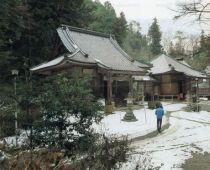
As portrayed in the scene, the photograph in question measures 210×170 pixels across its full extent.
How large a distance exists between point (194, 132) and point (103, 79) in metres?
12.2

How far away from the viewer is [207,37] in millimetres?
8578

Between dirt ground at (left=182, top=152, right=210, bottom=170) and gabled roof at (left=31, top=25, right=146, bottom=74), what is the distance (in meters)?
13.7

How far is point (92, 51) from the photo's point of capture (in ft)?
93.7

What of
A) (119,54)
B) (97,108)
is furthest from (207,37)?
(119,54)

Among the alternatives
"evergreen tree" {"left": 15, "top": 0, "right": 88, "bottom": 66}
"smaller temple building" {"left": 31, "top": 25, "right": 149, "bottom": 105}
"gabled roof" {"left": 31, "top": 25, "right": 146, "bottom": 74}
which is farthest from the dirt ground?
"evergreen tree" {"left": 15, "top": 0, "right": 88, "bottom": 66}

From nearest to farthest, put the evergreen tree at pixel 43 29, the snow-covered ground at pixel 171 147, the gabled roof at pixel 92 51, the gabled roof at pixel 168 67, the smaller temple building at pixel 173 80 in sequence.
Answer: the snow-covered ground at pixel 171 147
the gabled roof at pixel 92 51
the evergreen tree at pixel 43 29
the smaller temple building at pixel 173 80
the gabled roof at pixel 168 67

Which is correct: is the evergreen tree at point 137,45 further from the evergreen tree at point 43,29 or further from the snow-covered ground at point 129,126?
the snow-covered ground at point 129,126

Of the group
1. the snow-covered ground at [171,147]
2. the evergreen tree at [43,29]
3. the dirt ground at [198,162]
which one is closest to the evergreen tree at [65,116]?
the snow-covered ground at [171,147]

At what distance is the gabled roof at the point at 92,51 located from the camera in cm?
2534

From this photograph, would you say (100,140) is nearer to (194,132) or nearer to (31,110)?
(31,110)

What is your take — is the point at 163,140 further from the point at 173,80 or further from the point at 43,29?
the point at 173,80

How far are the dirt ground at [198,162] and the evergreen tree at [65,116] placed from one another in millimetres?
3810

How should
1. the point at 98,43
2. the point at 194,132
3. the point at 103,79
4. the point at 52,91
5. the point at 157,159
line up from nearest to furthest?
1. the point at 52,91
2. the point at 157,159
3. the point at 194,132
4. the point at 103,79
5. the point at 98,43

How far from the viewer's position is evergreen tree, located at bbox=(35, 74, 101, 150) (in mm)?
8922
